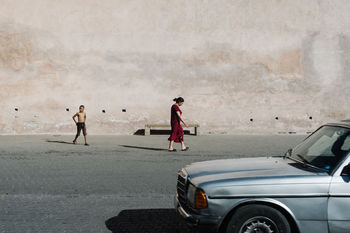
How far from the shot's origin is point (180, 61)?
918 inches

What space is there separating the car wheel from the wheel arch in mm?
48

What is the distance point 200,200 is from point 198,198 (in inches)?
1.4

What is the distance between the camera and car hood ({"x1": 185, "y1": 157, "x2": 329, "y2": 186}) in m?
4.09

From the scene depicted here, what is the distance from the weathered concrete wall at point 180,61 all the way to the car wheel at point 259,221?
62.5 ft

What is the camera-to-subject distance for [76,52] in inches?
909

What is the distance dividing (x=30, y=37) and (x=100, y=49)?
151 inches

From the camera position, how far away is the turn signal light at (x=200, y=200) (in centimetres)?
411

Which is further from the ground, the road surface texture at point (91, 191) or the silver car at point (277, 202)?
the silver car at point (277, 202)

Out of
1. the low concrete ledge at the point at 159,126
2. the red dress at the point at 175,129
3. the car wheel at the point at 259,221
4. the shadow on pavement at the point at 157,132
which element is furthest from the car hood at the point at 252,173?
the shadow on pavement at the point at 157,132

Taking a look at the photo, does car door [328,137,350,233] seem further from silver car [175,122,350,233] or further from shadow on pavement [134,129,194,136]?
shadow on pavement [134,129,194,136]

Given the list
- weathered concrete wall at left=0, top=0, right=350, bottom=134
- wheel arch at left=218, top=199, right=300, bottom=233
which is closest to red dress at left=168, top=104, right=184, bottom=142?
weathered concrete wall at left=0, top=0, right=350, bottom=134

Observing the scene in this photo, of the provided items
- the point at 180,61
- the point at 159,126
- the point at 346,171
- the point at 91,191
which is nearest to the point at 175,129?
the point at 91,191

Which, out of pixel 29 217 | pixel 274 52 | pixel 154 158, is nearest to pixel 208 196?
pixel 29 217

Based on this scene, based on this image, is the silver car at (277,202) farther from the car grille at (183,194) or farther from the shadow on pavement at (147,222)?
the shadow on pavement at (147,222)
